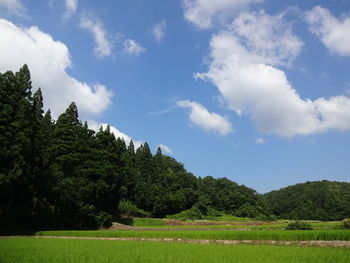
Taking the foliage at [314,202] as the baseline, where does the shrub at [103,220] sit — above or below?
below

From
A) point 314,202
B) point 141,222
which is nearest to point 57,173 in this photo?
point 141,222

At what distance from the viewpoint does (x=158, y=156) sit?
301 feet

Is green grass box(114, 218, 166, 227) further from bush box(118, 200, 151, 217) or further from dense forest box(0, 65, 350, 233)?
bush box(118, 200, 151, 217)

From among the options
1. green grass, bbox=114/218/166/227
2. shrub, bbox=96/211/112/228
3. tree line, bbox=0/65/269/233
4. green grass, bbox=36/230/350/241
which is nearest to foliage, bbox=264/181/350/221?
green grass, bbox=114/218/166/227

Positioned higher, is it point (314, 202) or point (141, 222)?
point (314, 202)

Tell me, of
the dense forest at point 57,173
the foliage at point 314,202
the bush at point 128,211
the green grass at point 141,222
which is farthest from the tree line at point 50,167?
the foliage at point 314,202

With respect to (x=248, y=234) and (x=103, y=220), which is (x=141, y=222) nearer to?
(x=103, y=220)

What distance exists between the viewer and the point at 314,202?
98562 millimetres

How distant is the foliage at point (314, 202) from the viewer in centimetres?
9062

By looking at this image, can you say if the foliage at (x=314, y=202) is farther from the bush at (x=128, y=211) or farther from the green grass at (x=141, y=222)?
the green grass at (x=141, y=222)

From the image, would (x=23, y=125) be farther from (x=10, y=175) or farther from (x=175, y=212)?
(x=175, y=212)

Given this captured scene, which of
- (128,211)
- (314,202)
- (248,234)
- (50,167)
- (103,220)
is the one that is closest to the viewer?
(248,234)

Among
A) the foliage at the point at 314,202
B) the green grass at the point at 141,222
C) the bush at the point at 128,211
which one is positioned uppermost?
the foliage at the point at 314,202

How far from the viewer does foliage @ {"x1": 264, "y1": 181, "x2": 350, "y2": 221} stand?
297 feet
